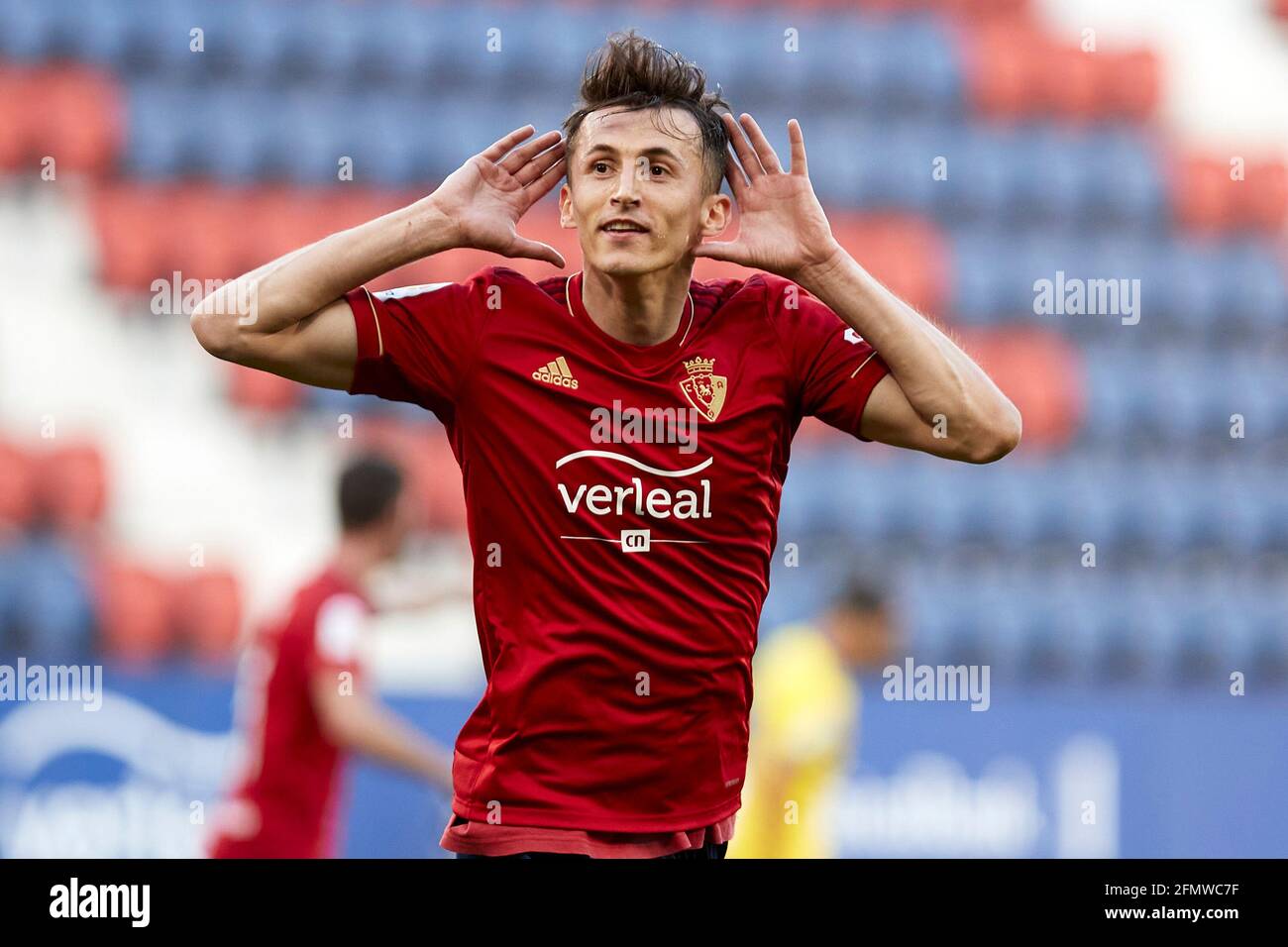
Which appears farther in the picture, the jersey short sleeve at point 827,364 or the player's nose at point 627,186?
the jersey short sleeve at point 827,364

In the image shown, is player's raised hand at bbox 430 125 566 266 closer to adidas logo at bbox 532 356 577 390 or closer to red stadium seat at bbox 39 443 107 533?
adidas logo at bbox 532 356 577 390

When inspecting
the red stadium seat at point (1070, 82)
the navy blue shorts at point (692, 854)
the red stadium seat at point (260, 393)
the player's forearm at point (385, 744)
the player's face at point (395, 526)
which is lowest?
the navy blue shorts at point (692, 854)

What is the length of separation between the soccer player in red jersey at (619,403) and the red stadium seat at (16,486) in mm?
5328

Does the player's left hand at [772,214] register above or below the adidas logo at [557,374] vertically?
above

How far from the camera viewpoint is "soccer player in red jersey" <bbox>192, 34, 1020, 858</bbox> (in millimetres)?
2975

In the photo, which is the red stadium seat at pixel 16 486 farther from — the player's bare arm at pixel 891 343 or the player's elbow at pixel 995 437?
the player's elbow at pixel 995 437

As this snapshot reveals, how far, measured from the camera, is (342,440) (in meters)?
8.38

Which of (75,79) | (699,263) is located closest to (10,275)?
(75,79)

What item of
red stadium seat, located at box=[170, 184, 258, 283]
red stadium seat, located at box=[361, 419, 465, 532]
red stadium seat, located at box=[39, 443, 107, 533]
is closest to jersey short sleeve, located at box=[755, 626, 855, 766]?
red stadium seat, located at box=[361, 419, 465, 532]

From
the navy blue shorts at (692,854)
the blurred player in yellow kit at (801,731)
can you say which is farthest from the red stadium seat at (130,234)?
the navy blue shorts at (692,854)

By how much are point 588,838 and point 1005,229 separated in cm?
810

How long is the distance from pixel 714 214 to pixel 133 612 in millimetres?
5212

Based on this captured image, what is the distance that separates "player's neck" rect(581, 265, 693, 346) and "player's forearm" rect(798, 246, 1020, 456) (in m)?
0.29

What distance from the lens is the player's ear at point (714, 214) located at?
3207mm
